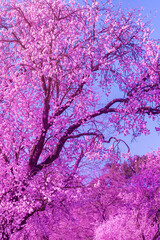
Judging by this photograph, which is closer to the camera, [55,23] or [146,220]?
[55,23]

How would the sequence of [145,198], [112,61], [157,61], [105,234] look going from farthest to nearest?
[145,198]
[105,234]
[157,61]
[112,61]

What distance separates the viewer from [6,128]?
37.7ft

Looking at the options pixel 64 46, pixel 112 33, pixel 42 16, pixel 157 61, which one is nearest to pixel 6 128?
pixel 64 46

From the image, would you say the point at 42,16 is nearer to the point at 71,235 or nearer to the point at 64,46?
the point at 64,46

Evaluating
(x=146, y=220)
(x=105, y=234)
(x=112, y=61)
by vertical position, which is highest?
(x=112, y=61)

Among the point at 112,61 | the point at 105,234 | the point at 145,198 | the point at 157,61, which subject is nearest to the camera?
the point at 112,61

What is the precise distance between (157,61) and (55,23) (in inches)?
206

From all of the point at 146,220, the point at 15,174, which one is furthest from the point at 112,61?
the point at 146,220

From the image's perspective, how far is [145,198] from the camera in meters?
18.3

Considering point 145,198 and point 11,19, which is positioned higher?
point 11,19

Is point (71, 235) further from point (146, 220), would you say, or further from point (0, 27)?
Result: point (0, 27)

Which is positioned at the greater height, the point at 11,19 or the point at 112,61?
the point at 11,19

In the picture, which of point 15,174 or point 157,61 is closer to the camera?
point 15,174

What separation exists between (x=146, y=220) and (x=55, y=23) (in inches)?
461
